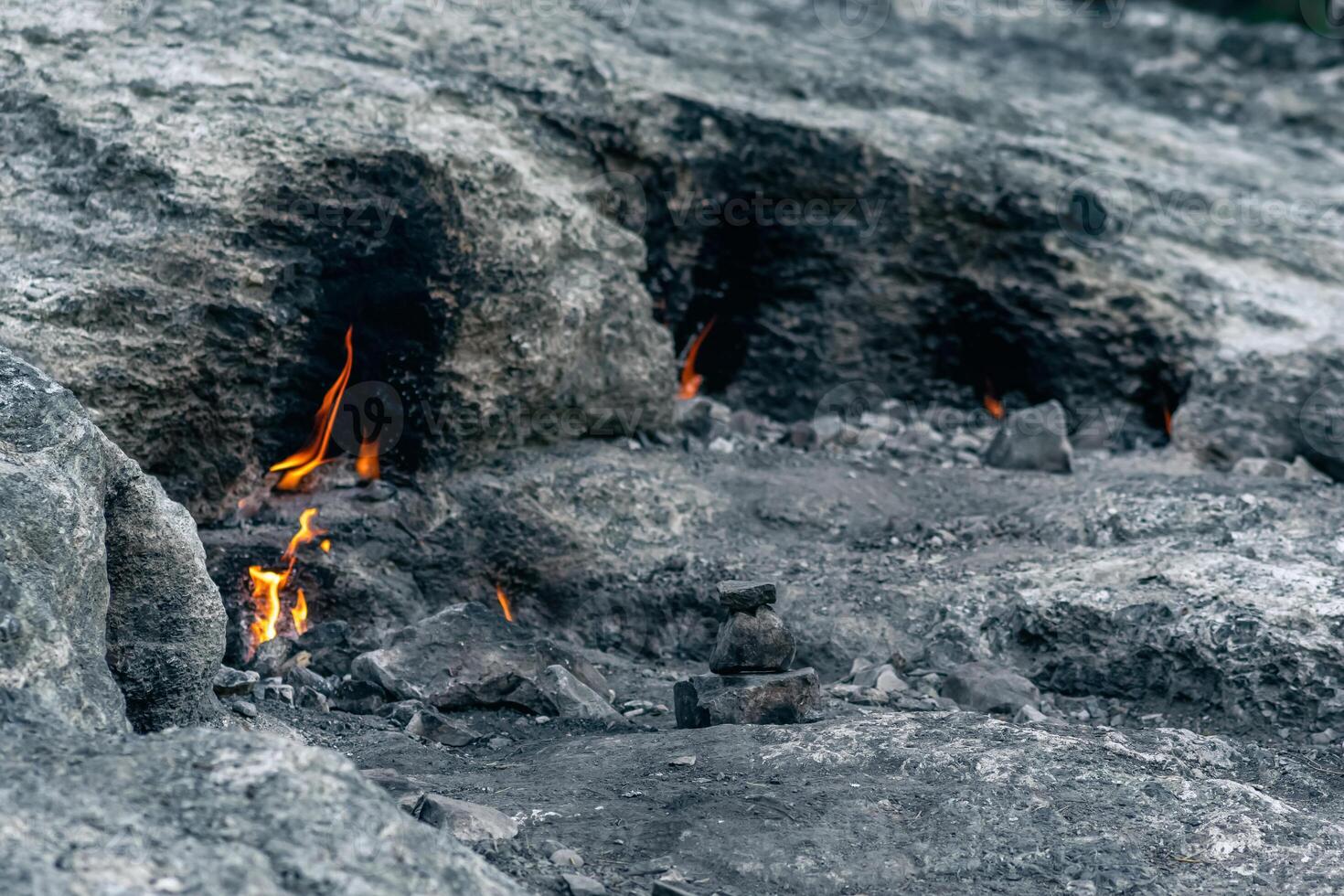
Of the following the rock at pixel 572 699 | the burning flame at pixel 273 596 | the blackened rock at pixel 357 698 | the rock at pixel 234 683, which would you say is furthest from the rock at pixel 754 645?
the burning flame at pixel 273 596

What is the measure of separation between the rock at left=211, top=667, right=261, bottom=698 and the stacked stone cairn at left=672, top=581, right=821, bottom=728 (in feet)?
3.89

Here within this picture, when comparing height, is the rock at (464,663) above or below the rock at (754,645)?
below

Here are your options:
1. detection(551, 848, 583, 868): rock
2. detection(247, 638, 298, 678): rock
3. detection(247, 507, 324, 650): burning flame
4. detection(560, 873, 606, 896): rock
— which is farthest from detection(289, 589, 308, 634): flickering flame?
detection(560, 873, 606, 896): rock

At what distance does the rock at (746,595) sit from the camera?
3.88m

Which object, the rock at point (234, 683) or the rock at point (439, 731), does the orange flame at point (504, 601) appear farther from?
the rock at point (234, 683)

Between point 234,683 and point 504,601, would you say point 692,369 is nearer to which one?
point 504,601

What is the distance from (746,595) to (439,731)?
96 centimetres

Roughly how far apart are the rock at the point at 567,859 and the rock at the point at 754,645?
1.11 metres

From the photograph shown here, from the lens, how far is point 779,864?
2824 millimetres

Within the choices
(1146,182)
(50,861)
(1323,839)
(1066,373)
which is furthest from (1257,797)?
(1146,182)

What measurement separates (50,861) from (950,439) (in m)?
4.94

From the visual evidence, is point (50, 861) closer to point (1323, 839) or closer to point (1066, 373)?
point (1323, 839)

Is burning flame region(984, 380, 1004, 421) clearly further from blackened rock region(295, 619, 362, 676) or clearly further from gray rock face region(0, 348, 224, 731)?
gray rock face region(0, 348, 224, 731)

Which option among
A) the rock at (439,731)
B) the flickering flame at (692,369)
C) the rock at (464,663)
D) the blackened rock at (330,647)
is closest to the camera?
the rock at (439,731)
